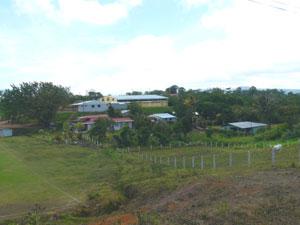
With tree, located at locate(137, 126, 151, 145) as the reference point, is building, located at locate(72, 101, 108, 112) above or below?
above

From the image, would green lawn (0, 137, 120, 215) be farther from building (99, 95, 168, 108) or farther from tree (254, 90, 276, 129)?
building (99, 95, 168, 108)

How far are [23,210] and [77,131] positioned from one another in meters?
32.9

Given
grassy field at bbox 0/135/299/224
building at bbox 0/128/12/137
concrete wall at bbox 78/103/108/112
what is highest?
concrete wall at bbox 78/103/108/112

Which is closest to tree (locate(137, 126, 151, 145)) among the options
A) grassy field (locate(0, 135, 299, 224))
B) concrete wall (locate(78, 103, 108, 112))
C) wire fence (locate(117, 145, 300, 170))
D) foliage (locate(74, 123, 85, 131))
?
grassy field (locate(0, 135, 299, 224))

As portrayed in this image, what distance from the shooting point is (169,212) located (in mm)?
8469

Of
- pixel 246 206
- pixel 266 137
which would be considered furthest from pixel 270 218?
pixel 266 137

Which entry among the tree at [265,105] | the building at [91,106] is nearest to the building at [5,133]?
the building at [91,106]

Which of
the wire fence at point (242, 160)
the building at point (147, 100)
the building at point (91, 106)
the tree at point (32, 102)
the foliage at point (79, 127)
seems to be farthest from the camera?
the building at point (147, 100)

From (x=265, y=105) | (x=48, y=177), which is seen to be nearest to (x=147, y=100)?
(x=265, y=105)

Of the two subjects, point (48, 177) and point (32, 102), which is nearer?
point (48, 177)

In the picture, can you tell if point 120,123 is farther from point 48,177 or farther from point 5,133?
point 48,177

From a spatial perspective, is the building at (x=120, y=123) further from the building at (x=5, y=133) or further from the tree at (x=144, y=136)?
the building at (x=5, y=133)

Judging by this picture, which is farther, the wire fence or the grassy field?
the wire fence

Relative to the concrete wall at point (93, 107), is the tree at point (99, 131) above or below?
below
